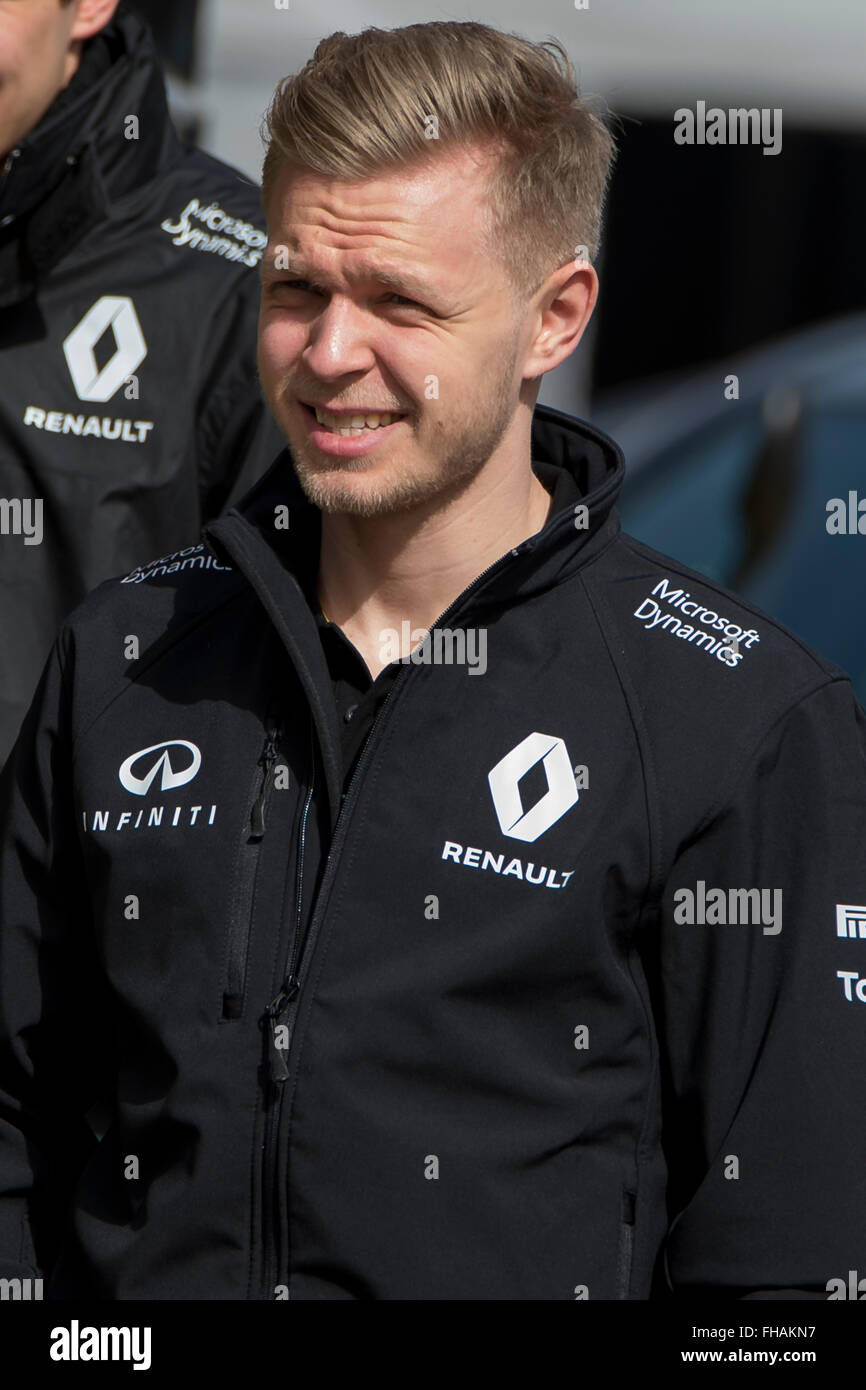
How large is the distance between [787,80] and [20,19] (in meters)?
4.98

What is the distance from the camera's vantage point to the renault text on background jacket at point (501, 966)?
1.88 m

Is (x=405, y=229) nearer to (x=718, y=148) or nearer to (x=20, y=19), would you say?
(x=20, y=19)

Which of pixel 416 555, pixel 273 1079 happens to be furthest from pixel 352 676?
pixel 273 1079

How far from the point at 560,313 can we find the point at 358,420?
0.30 m

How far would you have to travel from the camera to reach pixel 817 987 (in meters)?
1.91

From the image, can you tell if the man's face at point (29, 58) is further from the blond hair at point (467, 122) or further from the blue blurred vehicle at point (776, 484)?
the blue blurred vehicle at point (776, 484)

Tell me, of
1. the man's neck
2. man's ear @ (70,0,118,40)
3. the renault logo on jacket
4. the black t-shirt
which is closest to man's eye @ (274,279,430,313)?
the man's neck

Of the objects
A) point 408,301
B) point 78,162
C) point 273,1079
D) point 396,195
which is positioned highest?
point 78,162

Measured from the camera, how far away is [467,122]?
2.08 meters

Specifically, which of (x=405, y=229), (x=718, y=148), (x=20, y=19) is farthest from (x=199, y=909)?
(x=718, y=148)

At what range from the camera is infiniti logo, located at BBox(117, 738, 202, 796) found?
2082 millimetres

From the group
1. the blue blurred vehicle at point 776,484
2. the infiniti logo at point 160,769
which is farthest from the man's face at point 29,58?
the blue blurred vehicle at point 776,484

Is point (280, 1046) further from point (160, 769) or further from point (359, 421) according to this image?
point (359, 421)

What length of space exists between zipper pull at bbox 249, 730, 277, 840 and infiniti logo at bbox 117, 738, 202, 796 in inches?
3.2
